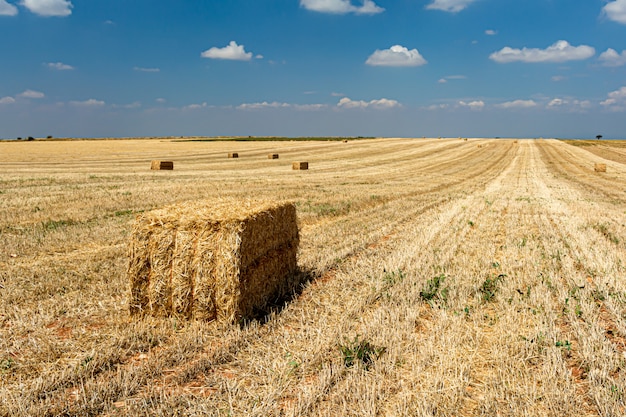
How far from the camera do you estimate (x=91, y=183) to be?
69.5ft

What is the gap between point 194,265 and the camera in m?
5.61

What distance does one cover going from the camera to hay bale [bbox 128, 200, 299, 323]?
5539 mm

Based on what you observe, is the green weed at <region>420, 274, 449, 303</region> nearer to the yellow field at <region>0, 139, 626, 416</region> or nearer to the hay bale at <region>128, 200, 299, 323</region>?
the yellow field at <region>0, 139, 626, 416</region>

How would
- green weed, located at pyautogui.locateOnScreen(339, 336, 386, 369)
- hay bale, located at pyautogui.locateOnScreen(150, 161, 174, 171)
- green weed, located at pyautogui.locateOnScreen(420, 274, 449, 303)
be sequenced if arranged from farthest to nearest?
hay bale, located at pyautogui.locateOnScreen(150, 161, 174, 171), green weed, located at pyautogui.locateOnScreen(420, 274, 449, 303), green weed, located at pyautogui.locateOnScreen(339, 336, 386, 369)

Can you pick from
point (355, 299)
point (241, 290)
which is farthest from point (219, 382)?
point (355, 299)

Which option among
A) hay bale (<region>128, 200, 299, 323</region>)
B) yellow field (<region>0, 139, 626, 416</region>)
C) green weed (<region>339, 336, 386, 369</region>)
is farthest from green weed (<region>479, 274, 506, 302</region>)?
hay bale (<region>128, 200, 299, 323</region>)

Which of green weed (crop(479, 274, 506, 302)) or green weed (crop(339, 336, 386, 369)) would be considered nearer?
green weed (crop(339, 336, 386, 369))

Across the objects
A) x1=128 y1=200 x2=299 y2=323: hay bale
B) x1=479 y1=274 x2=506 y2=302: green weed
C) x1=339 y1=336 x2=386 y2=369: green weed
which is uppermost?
x1=128 y1=200 x2=299 y2=323: hay bale

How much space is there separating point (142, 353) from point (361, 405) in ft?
8.14

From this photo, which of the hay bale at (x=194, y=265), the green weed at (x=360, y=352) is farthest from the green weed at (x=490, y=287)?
the hay bale at (x=194, y=265)

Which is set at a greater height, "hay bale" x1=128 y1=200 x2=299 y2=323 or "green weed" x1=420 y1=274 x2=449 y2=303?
"hay bale" x1=128 y1=200 x2=299 y2=323

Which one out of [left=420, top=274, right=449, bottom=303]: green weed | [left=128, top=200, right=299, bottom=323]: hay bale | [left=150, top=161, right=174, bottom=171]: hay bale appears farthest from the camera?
[left=150, top=161, right=174, bottom=171]: hay bale

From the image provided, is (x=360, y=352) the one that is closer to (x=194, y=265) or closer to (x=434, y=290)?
(x=194, y=265)

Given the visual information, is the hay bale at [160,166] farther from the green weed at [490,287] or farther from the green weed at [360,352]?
the green weed at [360,352]
